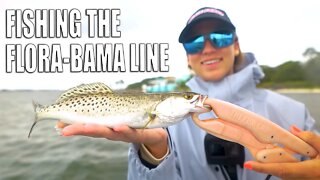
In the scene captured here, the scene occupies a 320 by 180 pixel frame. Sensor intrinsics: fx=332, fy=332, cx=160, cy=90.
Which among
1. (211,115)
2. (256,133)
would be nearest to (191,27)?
(211,115)

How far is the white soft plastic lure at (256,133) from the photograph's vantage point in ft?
4.43

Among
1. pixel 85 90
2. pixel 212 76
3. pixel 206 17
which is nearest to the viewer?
pixel 85 90

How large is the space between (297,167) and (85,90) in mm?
994

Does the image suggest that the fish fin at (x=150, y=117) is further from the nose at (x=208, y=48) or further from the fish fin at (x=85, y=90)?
the nose at (x=208, y=48)

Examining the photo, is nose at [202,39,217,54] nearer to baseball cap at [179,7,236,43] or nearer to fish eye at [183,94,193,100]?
baseball cap at [179,7,236,43]

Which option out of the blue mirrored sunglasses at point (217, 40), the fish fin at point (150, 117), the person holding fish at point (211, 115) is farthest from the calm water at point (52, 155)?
the fish fin at point (150, 117)

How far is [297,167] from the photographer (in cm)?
135

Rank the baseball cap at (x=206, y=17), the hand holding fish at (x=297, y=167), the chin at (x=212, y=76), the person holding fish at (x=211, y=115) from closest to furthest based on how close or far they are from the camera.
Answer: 1. the hand holding fish at (x=297, y=167)
2. the person holding fish at (x=211, y=115)
3. the baseball cap at (x=206, y=17)
4. the chin at (x=212, y=76)

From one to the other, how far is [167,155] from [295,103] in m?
1.08

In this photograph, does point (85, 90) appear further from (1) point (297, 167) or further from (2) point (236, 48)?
(2) point (236, 48)

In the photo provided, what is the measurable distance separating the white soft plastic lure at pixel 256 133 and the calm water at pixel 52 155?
12.8 feet

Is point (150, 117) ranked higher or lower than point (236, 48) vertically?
lower

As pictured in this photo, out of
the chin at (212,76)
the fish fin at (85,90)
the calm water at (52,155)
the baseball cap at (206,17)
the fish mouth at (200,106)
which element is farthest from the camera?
the calm water at (52,155)

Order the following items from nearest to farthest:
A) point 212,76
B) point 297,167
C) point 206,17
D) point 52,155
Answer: point 297,167 → point 206,17 → point 212,76 → point 52,155
